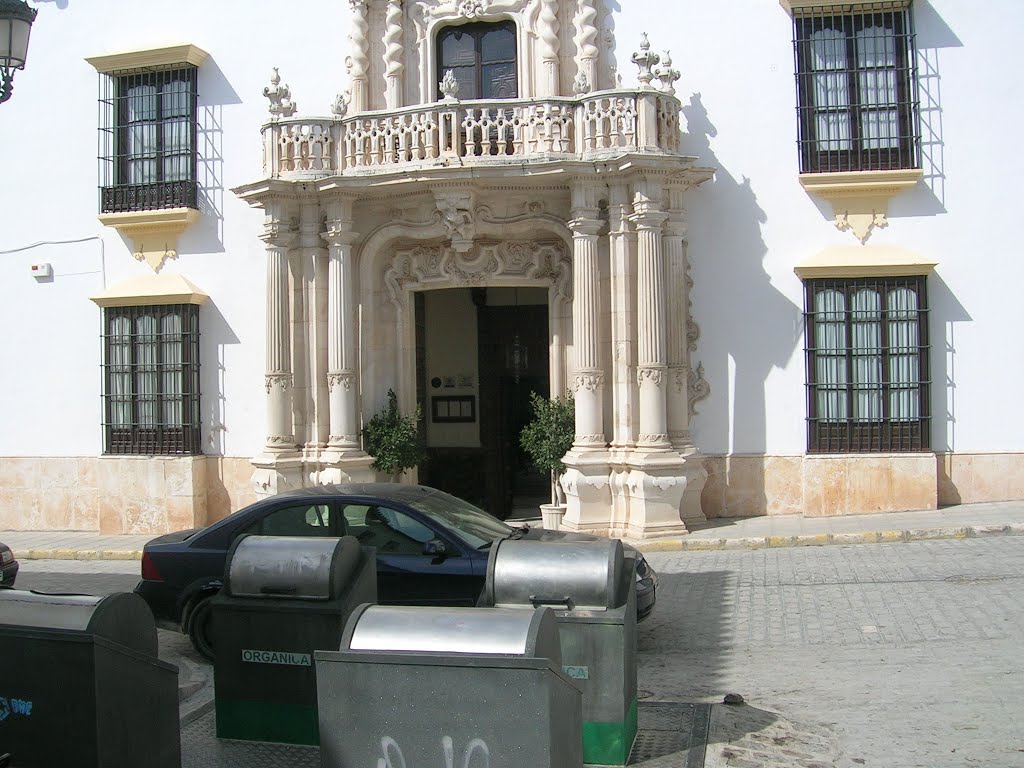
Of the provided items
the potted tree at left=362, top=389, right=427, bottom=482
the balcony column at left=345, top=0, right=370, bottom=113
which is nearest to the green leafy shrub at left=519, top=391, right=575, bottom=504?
the potted tree at left=362, top=389, right=427, bottom=482

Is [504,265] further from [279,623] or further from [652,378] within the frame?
[279,623]

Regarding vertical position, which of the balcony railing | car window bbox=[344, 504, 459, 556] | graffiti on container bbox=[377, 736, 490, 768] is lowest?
graffiti on container bbox=[377, 736, 490, 768]

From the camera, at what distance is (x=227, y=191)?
17516 millimetres

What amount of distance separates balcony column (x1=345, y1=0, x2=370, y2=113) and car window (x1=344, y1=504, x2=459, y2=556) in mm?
9395

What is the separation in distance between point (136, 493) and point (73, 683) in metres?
13.3

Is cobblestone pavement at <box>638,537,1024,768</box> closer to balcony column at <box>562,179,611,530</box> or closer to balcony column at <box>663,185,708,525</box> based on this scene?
balcony column at <box>562,179,611,530</box>

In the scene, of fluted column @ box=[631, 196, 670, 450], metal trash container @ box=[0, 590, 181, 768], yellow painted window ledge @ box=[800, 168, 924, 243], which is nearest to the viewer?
metal trash container @ box=[0, 590, 181, 768]

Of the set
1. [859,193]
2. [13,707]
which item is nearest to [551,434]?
[859,193]

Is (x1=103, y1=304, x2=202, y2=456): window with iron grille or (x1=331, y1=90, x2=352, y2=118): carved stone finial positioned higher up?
(x1=331, y1=90, x2=352, y2=118): carved stone finial

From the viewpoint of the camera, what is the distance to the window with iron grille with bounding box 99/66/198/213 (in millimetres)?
17656

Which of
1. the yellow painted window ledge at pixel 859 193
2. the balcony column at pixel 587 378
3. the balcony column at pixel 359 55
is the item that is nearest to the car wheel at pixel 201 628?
the balcony column at pixel 587 378

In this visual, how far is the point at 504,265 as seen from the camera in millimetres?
16297

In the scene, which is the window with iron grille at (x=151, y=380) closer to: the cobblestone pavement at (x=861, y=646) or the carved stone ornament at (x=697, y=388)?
the carved stone ornament at (x=697, y=388)

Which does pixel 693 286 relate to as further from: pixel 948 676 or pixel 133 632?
pixel 133 632
